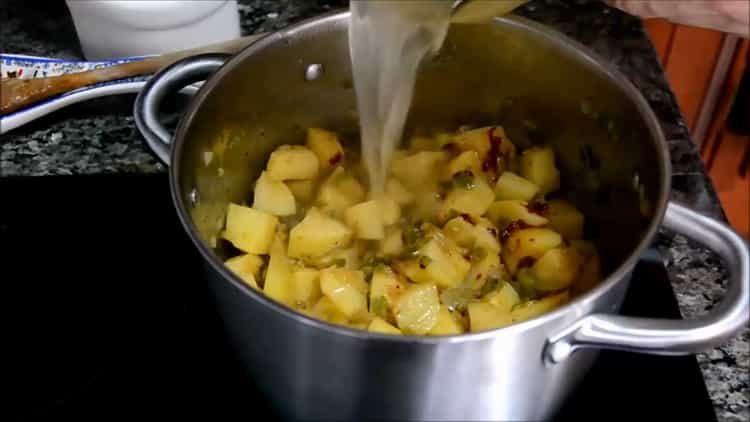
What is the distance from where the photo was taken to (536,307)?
782mm

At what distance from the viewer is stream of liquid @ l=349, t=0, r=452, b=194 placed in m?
0.80

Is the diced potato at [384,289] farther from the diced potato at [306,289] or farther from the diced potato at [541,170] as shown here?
the diced potato at [541,170]

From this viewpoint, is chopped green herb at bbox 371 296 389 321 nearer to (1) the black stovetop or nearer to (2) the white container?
(1) the black stovetop

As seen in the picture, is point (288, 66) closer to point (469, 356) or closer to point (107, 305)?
point (107, 305)

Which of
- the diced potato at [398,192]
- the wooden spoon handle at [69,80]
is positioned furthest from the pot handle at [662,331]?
the wooden spoon handle at [69,80]

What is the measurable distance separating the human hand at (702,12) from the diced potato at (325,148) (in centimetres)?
35

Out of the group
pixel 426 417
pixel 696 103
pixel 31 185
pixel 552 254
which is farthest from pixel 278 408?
pixel 696 103

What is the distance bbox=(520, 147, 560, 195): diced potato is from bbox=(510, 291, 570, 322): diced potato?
0.16 metres

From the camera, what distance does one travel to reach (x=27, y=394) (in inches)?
29.7

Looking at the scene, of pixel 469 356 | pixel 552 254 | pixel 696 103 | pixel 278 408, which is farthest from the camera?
pixel 696 103

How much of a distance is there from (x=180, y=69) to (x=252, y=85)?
0.27ft

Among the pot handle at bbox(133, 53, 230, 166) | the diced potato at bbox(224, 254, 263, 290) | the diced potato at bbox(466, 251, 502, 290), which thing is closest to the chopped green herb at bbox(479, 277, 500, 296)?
the diced potato at bbox(466, 251, 502, 290)

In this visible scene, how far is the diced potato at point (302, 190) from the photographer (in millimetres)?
938

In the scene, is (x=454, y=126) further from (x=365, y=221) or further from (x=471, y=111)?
(x=365, y=221)
